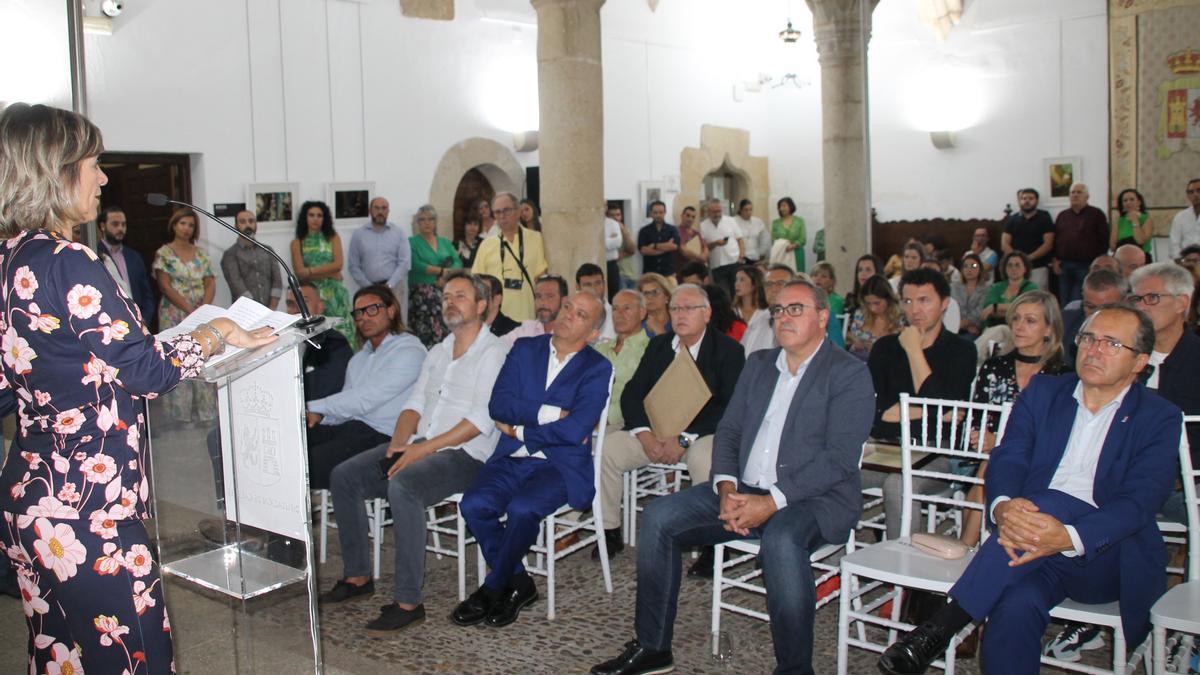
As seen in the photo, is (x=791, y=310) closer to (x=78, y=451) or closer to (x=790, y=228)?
(x=78, y=451)

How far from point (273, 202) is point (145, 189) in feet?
3.04

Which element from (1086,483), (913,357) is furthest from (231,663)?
(913,357)

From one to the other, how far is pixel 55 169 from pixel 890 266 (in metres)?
9.26

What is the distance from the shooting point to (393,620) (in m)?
3.79

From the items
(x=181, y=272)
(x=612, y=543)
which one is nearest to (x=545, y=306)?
A: (x=612, y=543)

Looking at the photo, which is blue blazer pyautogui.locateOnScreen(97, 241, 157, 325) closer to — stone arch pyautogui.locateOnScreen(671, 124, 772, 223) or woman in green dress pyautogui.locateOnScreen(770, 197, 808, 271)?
stone arch pyautogui.locateOnScreen(671, 124, 772, 223)

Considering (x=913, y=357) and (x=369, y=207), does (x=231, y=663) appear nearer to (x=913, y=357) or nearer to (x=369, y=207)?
(x=913, y=357)

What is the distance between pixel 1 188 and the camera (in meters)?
1.97

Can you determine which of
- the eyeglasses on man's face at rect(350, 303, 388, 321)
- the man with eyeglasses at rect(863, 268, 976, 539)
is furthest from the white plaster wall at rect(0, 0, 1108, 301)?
→ the man with eyeglasses at rect(863, 268, 976, 539)

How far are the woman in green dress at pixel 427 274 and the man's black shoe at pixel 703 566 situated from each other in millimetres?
4796

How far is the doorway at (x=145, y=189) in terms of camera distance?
7.71 metres

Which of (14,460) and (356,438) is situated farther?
(356,438)

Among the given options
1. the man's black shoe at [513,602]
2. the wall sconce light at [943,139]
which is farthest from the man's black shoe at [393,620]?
the wall sconce light at [943,139]

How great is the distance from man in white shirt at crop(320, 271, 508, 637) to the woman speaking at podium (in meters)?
1.80
